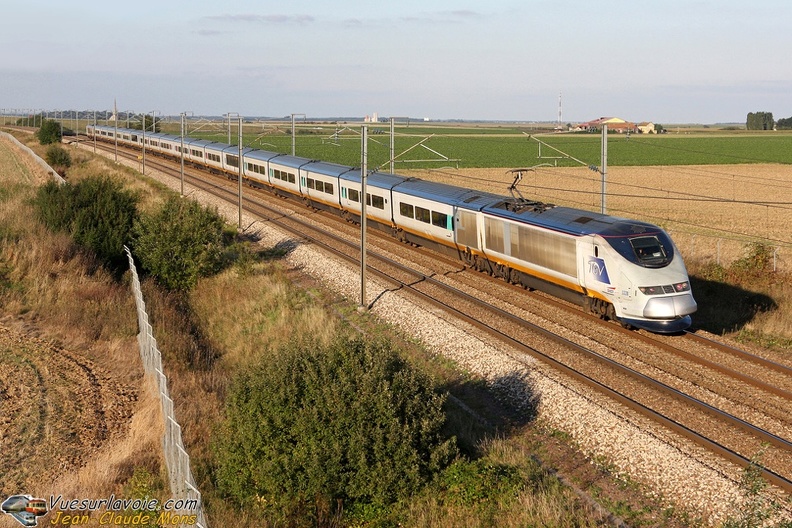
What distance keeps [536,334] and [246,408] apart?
10648mm

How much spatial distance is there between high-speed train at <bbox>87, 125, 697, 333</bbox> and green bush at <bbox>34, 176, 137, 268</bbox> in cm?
1101

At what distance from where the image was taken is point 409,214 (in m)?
33.8

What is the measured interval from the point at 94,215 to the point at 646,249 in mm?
22476

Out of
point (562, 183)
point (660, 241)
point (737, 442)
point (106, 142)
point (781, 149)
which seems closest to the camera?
point (737, 442)

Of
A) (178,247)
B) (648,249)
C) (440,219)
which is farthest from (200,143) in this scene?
(648,249)

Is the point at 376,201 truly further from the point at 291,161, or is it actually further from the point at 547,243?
the point at 547,243

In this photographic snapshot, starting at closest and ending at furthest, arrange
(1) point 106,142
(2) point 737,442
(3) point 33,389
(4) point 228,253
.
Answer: (2) point 737,442, (3) point 33,389, (4) point 228,253, (1) point 106,142

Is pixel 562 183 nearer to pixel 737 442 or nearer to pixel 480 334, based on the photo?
pixel 480 334

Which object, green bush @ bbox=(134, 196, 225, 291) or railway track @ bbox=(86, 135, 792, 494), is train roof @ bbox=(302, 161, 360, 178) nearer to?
green bush @ bbox=(134, 196, 225, 291)

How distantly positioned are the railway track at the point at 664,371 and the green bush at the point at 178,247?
7.72 metres

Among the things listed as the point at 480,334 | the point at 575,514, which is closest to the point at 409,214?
the point at 480,334

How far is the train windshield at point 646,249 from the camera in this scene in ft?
68.1

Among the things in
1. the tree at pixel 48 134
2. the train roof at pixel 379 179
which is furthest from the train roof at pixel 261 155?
the tree at pixel 48 134

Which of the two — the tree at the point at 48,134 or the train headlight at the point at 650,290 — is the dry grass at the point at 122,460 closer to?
the train headlight at the point at 650,290
